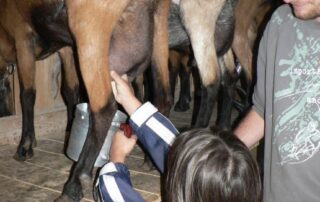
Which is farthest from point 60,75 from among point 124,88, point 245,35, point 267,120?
point 267,120

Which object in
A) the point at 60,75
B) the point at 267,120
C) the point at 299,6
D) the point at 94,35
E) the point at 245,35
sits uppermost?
the point at 299,6

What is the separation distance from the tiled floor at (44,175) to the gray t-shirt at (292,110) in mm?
1119

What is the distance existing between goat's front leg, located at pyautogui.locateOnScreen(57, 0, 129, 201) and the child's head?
3.78 feet

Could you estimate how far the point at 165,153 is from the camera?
78.4 inches

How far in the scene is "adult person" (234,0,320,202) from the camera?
1522 mm

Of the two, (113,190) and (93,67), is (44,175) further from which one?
(113,190)

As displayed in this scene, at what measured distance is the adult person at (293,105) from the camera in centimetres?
152

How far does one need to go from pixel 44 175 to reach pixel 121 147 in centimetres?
113

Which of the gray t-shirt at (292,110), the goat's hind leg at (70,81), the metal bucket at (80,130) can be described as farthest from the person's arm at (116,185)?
the goat's hind leg at (70,81)

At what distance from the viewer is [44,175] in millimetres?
2994

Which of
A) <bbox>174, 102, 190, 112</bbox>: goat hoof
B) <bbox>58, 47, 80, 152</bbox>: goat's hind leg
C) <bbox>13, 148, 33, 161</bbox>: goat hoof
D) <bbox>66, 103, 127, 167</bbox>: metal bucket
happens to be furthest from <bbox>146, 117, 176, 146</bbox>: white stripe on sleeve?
<bbox>174, 102, 190, 112</bbox>: goat hoof

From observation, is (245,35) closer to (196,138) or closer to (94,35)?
(94,35)

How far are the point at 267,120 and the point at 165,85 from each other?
1414 millimetres

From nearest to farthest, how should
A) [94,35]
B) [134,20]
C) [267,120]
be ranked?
[267,120], [94,35], [134,20]
